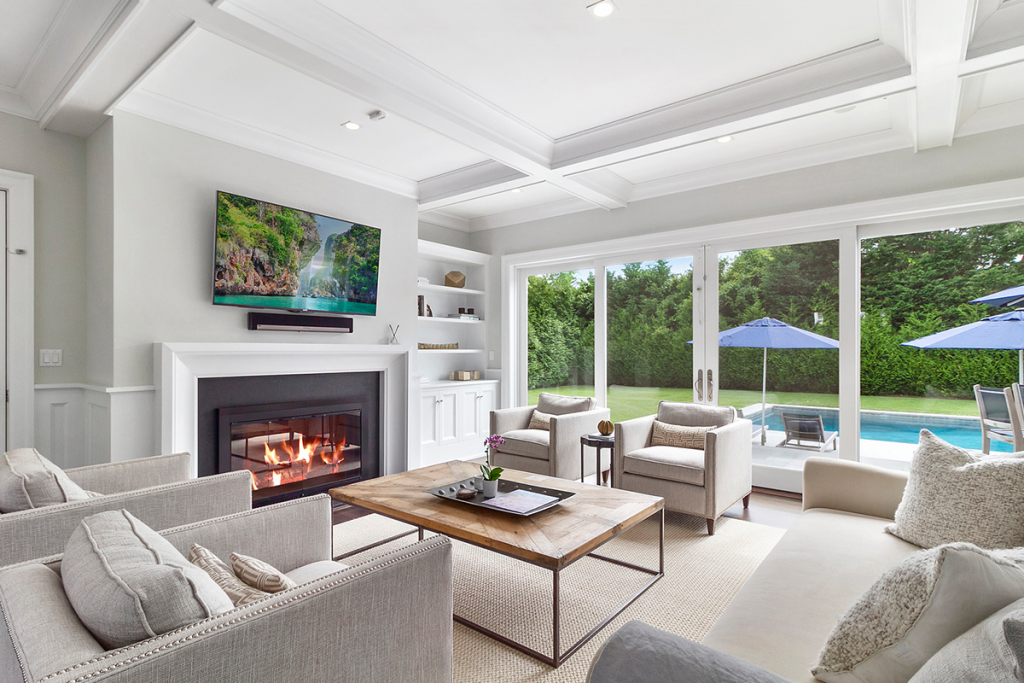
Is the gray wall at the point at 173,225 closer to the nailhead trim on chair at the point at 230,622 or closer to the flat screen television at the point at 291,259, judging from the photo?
the flat screen television at the point at 291,259

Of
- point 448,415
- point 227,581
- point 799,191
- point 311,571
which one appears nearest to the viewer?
point 227,581

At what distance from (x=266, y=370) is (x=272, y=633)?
289cm

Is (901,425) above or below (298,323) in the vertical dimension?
below

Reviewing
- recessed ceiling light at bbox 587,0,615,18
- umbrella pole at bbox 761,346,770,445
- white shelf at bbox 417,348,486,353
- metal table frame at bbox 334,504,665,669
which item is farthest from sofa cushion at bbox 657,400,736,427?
recessed ceiling light at bbox 587,0,615,18

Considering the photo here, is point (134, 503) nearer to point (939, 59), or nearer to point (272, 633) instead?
point (272, 633)

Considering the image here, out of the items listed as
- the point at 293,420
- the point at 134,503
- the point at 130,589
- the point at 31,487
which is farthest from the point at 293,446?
the point at 130,589

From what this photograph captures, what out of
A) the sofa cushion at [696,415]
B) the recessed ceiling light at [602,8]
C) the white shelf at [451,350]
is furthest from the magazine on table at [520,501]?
the white shelf at [451,350]

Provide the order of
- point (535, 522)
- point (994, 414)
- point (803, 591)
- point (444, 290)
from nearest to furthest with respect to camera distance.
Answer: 1. point (803, 591)
2. point (535, 522)
3. point (994, 414)
4. point (444, 290)

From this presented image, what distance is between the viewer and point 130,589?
36.3 inches

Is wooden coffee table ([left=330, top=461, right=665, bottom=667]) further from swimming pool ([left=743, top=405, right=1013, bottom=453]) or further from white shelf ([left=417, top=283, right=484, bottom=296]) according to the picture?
white shelf ([left=417, top=283, right=484, bottom=296])

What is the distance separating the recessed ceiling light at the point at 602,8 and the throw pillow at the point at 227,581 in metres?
2.49

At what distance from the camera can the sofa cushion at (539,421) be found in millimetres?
4500

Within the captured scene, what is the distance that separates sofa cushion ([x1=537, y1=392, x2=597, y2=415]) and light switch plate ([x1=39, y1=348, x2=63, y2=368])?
339cm

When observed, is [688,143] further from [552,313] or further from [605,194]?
[552,313]
